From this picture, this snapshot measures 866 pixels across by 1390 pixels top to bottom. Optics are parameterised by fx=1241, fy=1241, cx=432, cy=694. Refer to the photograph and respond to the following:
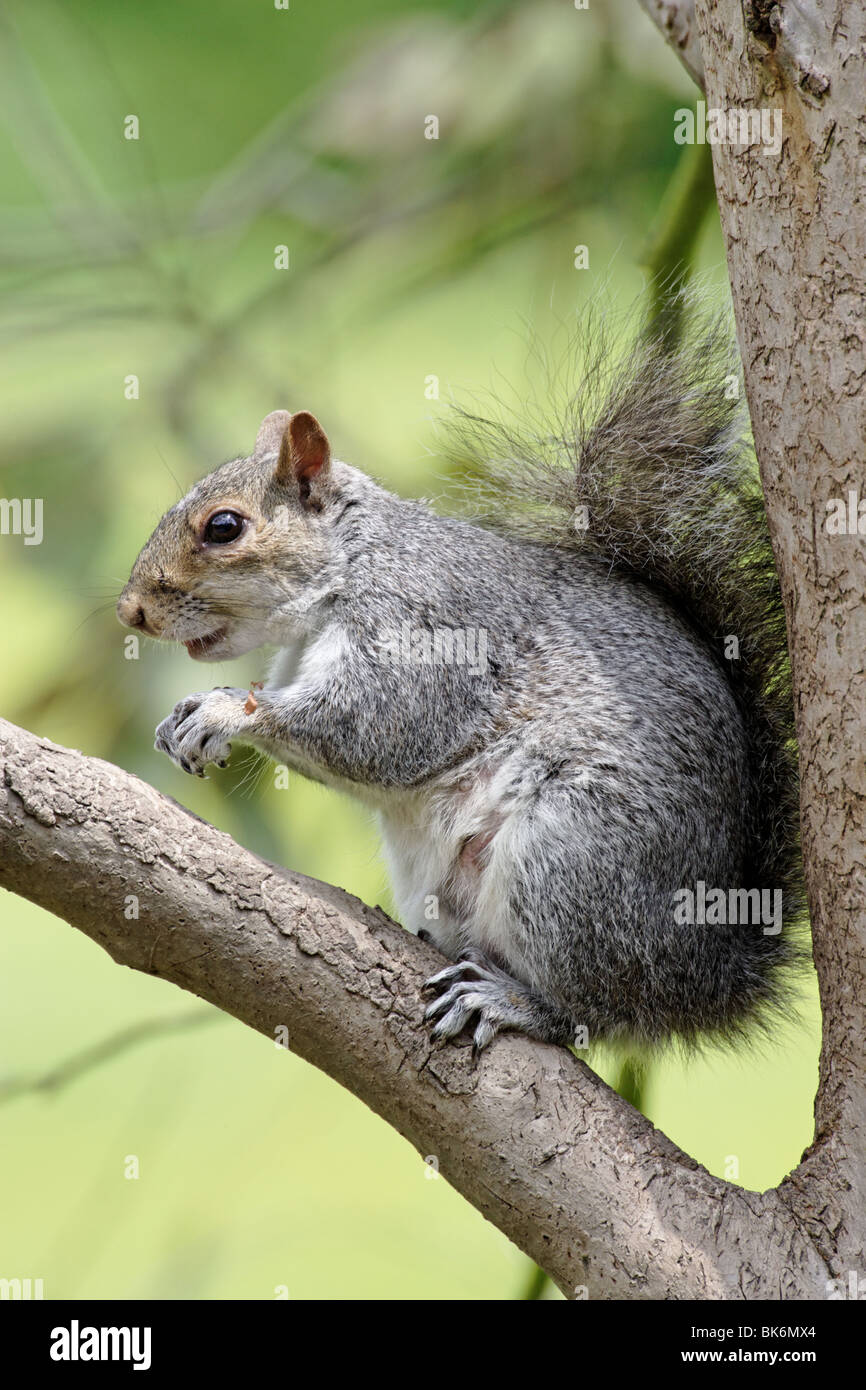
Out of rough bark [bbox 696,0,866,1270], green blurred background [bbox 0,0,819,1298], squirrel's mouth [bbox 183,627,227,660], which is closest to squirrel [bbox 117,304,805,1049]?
squirrel's mouth [bbox 183,627,227,660]

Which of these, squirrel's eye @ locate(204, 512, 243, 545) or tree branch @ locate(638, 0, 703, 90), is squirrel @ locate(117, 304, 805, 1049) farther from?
tree branch @ locate(638, 0, 703, 90)

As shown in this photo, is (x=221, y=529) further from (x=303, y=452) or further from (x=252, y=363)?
(x=252, y=363)

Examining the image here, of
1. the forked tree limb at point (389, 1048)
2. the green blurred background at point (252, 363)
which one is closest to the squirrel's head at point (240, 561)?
the forked tree limb at point (389, 1048)

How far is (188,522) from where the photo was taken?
68.9 inches

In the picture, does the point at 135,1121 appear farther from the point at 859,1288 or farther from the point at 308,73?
the point at 308,73

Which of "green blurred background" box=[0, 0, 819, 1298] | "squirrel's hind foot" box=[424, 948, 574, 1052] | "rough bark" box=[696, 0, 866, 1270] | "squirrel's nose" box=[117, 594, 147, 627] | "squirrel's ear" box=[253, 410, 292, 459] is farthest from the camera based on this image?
"green blurred background" box=[0, 0, 819, 1298]

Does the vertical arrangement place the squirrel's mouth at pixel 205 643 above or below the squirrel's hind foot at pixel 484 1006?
above

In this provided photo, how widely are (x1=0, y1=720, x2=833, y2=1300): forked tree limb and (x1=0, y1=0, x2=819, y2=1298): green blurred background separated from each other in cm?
109

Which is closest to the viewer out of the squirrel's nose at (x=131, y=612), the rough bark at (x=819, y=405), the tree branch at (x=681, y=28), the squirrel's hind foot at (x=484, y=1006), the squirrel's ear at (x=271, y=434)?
the rough bark at (x=819, y=405)

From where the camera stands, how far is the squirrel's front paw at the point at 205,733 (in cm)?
161

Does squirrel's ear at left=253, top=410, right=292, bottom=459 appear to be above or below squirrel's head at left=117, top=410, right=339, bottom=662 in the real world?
above

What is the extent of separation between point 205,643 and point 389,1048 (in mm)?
651

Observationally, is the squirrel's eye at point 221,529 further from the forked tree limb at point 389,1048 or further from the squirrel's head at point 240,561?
the forked tree limb at point 389,1048

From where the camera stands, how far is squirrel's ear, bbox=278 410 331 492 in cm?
175
